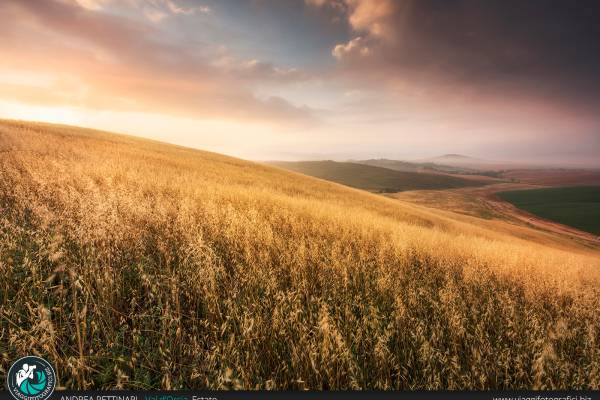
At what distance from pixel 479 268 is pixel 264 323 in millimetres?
4710

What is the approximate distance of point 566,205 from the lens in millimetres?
59781

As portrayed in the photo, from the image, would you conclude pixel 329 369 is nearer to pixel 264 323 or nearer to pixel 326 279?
pixel 264 323

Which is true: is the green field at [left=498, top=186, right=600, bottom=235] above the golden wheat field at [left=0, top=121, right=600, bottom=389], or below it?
below

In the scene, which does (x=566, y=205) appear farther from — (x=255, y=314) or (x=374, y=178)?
(x=255, y=314)

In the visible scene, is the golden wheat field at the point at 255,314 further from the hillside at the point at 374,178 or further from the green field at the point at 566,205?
the hillside at the point at 374,178

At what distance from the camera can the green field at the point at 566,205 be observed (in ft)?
156

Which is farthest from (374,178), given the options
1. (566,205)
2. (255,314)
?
(255,314)

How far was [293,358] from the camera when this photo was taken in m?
2.29

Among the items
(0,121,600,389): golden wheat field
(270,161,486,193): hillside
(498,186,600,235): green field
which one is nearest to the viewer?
(0,121,600,389): golden wheat field

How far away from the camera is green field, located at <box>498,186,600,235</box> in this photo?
156 feet

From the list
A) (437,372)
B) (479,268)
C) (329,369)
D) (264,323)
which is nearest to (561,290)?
(479,268)

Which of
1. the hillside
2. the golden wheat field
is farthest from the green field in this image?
the golden wheat field

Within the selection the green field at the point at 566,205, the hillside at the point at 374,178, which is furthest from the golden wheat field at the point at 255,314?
the hillside at the point at 374,178

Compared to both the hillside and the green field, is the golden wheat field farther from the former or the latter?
the hillside
